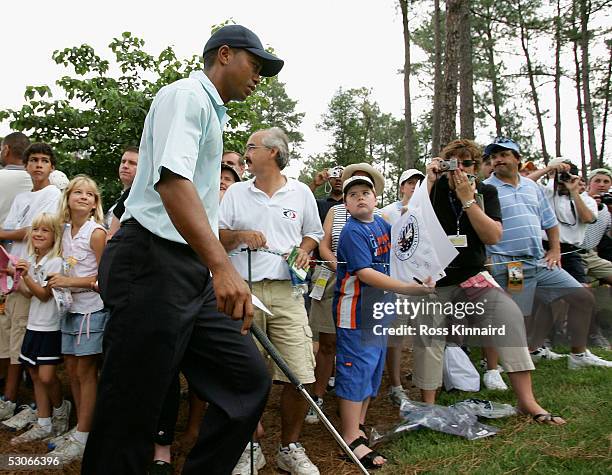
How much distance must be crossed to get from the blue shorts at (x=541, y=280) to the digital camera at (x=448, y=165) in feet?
4.17

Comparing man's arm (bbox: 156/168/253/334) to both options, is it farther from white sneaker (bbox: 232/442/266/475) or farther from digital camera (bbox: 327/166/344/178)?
digital camera (bbox: 327/166/344/178)

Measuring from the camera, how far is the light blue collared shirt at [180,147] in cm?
199

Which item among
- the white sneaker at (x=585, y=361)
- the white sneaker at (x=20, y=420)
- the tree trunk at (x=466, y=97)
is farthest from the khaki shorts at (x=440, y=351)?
the tree trunk at (x=466, y=97)

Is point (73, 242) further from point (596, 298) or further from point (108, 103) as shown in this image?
point (596, 298)

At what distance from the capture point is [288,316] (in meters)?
3.60

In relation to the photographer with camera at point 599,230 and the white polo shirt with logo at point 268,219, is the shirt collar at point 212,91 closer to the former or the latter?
the white polo shirt with logo at point 268,219

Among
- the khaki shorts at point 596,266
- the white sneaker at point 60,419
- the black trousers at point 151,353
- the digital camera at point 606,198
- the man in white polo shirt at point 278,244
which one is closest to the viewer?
the black trousers at point 151,353

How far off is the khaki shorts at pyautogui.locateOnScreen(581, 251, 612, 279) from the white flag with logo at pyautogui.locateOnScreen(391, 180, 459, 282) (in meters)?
3.52

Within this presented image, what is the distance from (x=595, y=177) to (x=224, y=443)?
6313mm

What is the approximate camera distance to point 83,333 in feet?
12.2

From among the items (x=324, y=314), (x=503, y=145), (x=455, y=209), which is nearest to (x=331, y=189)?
(x=324, y=314)

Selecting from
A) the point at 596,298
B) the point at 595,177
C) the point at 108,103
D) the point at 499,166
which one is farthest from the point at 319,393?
the point at 595,177

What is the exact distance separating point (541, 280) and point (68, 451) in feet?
13.0

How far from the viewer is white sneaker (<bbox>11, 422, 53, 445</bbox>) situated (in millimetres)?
3844
